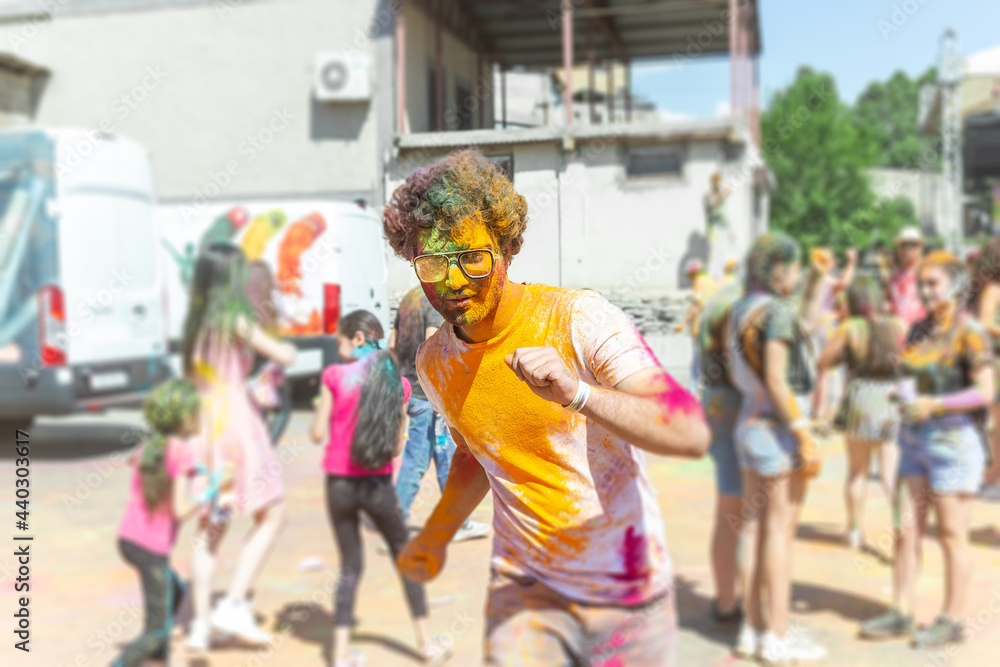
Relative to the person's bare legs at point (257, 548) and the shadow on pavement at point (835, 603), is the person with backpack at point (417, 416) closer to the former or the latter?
the person's bare legs at point (257, 548)

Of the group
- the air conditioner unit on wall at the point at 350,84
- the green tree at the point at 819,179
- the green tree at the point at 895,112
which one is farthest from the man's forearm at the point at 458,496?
the green tree at the point at 895,112

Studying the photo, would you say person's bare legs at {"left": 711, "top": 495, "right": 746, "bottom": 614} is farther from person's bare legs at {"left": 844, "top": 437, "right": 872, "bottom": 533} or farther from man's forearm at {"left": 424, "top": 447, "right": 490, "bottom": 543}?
man's forearm at {"left": 424, "top": 447, "right": 490, "bottom": 543}

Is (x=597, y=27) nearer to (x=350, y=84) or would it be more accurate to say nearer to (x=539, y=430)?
(x=350, y=84)

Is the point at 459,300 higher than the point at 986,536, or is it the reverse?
the point at 459,300

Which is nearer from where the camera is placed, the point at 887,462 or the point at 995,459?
the point at 887,462

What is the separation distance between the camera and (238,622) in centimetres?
401

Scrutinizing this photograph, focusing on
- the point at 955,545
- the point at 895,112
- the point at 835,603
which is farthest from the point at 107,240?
the point at 895,112

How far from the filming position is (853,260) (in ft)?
22.5

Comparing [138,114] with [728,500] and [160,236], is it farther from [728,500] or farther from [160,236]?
[728,500]

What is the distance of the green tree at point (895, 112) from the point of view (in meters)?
44.1

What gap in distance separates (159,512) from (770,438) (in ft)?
8.48

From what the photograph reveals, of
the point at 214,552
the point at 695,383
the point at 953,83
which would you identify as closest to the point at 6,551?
the point at 214,552

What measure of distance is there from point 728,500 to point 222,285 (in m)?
2.65

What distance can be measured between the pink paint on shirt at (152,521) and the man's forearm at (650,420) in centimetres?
292
